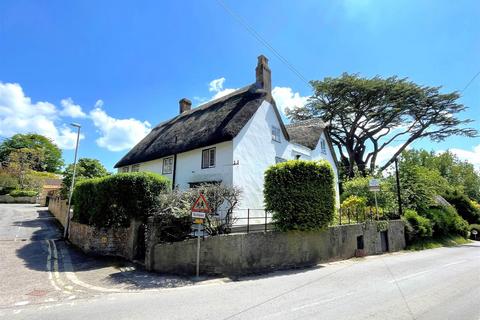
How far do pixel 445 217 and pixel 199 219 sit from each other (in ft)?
69.7

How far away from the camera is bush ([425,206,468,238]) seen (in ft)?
65.7

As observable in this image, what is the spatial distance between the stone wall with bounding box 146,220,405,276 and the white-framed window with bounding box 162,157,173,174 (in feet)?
32.8

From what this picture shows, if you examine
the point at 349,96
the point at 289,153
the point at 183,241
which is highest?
the point at 349,96

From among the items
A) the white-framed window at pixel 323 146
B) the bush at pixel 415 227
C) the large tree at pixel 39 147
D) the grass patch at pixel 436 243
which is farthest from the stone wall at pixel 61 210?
the large tree at pixel 39 147

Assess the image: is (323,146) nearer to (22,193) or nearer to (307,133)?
(307,133)

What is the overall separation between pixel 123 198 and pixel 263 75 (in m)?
13.2

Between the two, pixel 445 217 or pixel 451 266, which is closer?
pixel 451 266

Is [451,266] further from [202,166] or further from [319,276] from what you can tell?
[202,166]

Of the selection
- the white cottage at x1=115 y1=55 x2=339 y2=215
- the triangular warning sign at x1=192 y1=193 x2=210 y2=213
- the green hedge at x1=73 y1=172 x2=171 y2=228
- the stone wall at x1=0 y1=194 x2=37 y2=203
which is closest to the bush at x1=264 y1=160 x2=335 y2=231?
the triangular warning sign at x1=192 y1=193 x2=210 y2=213

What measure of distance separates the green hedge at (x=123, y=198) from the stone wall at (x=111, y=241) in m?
0.31

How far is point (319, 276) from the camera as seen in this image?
30.1 ft

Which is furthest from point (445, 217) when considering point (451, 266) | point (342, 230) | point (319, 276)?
point (319, 276)

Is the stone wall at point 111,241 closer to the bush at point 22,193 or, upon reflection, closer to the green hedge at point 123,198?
the green hedge at point 123,198

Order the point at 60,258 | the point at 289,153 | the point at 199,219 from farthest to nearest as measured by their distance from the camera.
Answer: the point at 289,153 → the point at 60,258 → the point at 199,219
